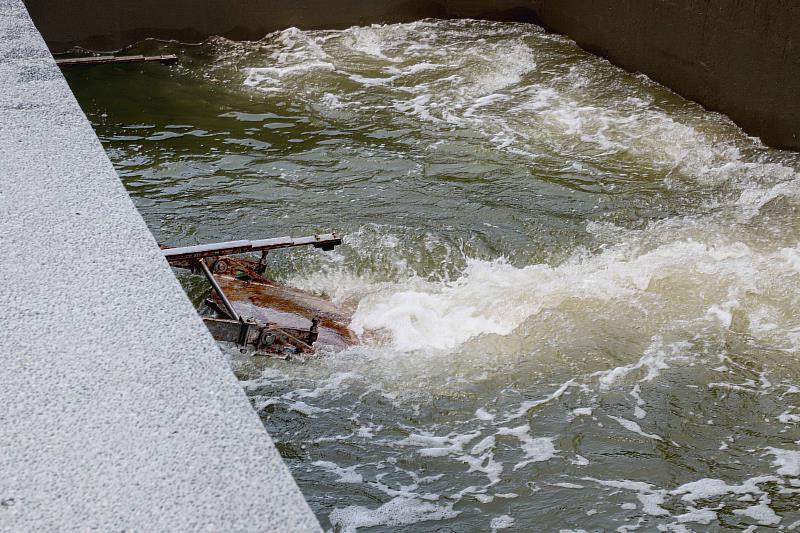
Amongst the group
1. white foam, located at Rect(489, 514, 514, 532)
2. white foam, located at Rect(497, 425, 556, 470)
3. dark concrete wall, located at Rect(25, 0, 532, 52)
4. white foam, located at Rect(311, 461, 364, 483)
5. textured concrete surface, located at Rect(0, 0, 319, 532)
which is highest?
textured concrete surface, located at Rect(0, 0, 319, 532)

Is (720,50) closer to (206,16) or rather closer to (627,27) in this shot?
(627,27)

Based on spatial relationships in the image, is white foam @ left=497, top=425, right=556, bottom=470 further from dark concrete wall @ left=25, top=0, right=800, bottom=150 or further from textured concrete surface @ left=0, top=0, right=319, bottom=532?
dark concrete wall @ left=25, top=0, right=800, bottom=150

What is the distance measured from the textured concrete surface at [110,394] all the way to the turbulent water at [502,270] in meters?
1.96

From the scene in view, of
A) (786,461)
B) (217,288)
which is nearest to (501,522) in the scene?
(786,461)

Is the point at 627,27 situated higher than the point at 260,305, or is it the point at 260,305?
the point at 627,27

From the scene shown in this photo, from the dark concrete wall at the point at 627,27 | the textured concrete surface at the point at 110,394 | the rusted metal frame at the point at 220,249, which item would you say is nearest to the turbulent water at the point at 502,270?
the dark concrete wall at the point at 627,27

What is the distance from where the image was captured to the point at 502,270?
6.01 meters

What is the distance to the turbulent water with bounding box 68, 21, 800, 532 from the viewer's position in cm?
422

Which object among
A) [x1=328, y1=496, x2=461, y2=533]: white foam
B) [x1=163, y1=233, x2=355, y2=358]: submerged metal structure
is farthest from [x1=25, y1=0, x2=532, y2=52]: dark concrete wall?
[x1=328, y1=496, x2=461, y2=533]: white foam

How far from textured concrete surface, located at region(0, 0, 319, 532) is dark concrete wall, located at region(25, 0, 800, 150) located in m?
6.57

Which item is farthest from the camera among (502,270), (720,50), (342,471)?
(720,50)

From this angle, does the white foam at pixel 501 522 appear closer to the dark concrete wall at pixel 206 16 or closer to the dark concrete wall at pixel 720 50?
the dark concrete wall at pixel 720 50

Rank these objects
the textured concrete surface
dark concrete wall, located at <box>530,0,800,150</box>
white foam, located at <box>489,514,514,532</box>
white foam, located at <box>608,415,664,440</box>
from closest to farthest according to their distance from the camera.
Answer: the textured concrete surface < white foam, located at <box>489,514,514,532</box> < white foam, located at <box>608,415,664,440</box> < dark concrete wall, located at <box>530,0,800,150</box>

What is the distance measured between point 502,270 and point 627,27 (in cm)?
484
